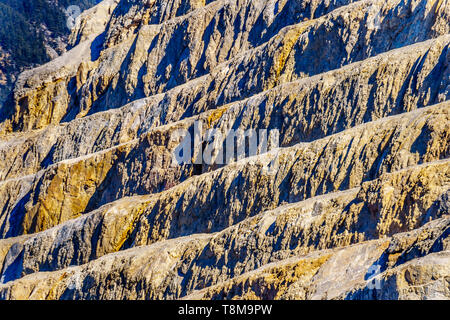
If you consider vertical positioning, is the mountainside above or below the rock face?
above

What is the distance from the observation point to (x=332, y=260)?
31.7 meters

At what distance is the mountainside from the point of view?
129750mm

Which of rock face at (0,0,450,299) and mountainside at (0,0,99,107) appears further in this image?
mountainside at (0,0,99,107)

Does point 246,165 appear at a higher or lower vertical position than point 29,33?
lower

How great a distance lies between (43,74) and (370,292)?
49270mm

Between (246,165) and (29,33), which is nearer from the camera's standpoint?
(246,165)

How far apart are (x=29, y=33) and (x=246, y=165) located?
98.4m

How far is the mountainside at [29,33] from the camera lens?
426 feet

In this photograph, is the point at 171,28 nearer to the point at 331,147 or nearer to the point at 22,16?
the point at 331,147

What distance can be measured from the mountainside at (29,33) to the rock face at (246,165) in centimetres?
6117

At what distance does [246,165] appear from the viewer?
140 feet

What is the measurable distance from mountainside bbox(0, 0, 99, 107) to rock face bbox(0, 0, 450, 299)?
61166 millimetres
